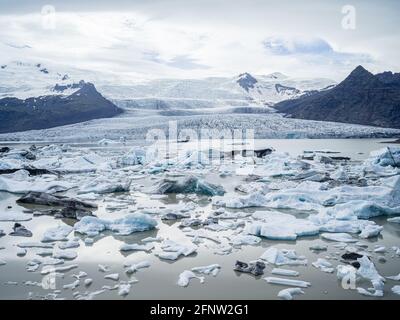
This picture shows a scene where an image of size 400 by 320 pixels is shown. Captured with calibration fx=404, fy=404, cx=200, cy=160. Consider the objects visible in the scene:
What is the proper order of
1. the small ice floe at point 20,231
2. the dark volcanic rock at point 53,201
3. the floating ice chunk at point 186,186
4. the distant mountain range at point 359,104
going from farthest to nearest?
the distant mountain range at point 359,104, the floating ice chunk at point 186,186, the dark volcanic rock at point 53,201, the small ice floe at point 20,231

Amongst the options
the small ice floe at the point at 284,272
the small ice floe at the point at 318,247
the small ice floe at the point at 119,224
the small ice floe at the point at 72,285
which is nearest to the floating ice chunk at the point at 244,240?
the small ice floe at the point at 318,247

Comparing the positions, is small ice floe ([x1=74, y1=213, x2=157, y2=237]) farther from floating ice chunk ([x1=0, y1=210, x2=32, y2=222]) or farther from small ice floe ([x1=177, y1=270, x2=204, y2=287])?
small ice floe ([x1=177, y1=270, x2=204, y2=287])

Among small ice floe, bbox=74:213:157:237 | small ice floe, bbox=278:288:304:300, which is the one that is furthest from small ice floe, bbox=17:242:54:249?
small ice floe, bbox=278:288:304:300

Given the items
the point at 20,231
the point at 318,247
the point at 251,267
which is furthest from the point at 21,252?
the point at 318,247

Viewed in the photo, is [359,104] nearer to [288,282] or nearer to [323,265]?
[323,265]

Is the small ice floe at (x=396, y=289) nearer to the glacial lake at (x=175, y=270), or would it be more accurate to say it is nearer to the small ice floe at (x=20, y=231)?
the glacial lake at (x=175, y=270)
